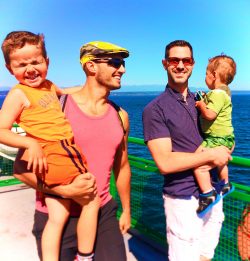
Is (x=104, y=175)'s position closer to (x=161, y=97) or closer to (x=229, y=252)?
(x=161, y=97)

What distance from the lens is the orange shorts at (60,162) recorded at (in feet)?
7.59

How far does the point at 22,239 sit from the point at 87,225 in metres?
2.40

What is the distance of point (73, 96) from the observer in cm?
268

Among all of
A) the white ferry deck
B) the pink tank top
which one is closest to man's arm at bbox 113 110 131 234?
the pink tank top

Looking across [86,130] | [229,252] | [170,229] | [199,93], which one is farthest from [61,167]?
[229,252]

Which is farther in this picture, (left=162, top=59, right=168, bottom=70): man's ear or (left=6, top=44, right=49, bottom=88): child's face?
(left=162, top=59, right=168, bottom=70): man's ear

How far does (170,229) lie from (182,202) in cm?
33

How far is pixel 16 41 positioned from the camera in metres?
2.35

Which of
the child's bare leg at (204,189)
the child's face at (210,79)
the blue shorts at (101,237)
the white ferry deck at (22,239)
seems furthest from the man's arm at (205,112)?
the white ferry deck at (22,239)

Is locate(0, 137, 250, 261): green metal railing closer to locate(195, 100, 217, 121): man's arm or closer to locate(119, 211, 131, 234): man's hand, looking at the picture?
locate(195, 100, 217, 121): man's arm

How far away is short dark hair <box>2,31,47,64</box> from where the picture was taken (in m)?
2.35

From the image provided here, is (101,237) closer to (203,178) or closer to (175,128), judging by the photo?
(203,178)

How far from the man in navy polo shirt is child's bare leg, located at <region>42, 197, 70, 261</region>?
0.90 m

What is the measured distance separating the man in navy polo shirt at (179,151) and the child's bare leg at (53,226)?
90 centimetres
